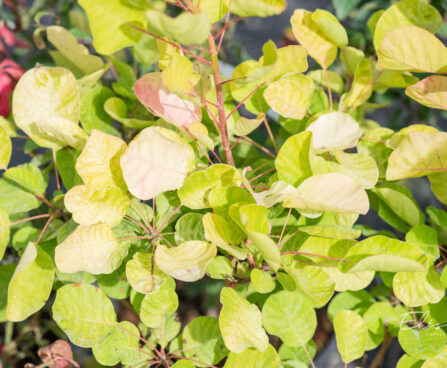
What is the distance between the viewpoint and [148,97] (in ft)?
1.20

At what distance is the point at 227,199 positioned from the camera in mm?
351

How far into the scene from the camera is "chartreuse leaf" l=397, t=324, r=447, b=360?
0.40m

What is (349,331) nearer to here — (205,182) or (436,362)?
(436,362)

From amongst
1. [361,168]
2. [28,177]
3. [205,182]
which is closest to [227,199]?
[205,182]

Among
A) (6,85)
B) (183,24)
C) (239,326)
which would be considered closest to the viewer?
(183,24)

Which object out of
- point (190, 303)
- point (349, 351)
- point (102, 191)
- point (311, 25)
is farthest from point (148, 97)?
point (190, 303)

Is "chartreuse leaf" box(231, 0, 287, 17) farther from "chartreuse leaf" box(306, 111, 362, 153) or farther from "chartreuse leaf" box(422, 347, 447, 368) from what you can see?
"chartreuse leaf" box(422, 347, 447, 368)

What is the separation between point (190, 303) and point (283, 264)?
1.95 ft

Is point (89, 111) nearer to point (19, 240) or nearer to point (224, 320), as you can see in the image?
point (19, 240)

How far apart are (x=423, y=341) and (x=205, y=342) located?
0.72 ft

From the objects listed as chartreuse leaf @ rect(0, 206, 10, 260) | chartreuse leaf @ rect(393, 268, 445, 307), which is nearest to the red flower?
chartreuse leaf @ rect(0, 206, 10, 260)

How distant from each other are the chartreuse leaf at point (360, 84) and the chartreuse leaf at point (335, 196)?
0.17 meters

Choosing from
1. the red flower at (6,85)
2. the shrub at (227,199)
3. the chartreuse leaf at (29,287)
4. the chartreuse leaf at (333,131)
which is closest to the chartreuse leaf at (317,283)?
the shrub at (227,199)

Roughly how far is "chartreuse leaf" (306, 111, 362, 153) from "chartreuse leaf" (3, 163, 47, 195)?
11.9 inches
